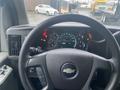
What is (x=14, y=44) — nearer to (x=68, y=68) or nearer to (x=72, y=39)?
(x=72, y=39)

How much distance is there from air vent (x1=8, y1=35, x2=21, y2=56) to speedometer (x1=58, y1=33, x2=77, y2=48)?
13.5 inches

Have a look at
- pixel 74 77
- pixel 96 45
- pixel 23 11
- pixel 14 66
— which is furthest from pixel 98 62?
pixel 23 11

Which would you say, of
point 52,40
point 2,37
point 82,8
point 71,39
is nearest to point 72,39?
point 71,39

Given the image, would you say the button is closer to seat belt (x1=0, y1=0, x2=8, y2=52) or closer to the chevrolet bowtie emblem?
the chevrolet bowtie emblem

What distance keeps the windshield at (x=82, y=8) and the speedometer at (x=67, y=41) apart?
17 centimetres

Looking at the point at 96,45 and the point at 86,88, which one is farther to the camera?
the point at 96,45

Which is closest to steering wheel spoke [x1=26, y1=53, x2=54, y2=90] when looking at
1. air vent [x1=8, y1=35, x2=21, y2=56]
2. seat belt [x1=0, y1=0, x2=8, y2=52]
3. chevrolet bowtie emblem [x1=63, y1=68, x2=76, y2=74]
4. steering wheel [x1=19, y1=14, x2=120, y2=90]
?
steering wheel [x1=19, y1=14, x2=120, y2=90]

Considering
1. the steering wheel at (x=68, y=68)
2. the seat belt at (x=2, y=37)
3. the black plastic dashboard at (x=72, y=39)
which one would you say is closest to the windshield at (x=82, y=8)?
the black plastic dashboard at (x=72, y=39)

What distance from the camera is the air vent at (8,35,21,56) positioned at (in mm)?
1806

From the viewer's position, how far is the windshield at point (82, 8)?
1.76 m

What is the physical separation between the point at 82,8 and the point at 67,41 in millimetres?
292

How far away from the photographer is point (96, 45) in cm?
166

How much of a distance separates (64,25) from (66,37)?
8cm

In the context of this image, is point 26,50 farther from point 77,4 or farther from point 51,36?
point 77,4
